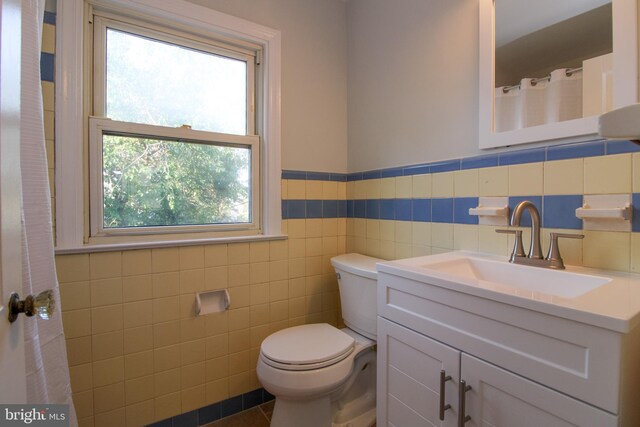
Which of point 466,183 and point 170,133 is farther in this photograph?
point 170,133

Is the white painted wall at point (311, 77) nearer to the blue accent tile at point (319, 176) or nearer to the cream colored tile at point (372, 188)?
the blue accent tile at point (319, 176)

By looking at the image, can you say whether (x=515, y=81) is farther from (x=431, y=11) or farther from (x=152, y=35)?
(x=152, y=35)

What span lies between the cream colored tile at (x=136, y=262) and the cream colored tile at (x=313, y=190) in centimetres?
89

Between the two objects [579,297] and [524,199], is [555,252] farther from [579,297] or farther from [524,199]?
[579,297]

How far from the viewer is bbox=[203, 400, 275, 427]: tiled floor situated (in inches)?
58.6

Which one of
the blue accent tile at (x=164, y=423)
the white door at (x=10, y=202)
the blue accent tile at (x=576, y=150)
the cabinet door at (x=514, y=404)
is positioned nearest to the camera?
the white door at (x=10, y=202)

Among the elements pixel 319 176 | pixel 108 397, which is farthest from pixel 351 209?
pixel 108 397

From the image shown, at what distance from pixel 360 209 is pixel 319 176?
1.08 feet

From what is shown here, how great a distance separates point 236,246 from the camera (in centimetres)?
156

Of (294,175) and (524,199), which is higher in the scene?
(294,175)

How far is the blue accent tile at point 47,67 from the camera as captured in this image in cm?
115

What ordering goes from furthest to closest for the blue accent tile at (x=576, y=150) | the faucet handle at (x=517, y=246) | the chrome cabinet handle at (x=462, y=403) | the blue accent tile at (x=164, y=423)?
1. the blue accent tile at (x=164, y=423)
2. the faucet handle at (x=517, y=246)
3. the blue accent tile at (x=576, y=150)
4. the chrome cabinet handle at (x=462, y=403)

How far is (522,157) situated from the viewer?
3.66 ft

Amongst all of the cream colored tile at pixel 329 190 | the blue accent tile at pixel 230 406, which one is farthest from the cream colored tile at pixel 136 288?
the cream colored tile at pixel 329 190
